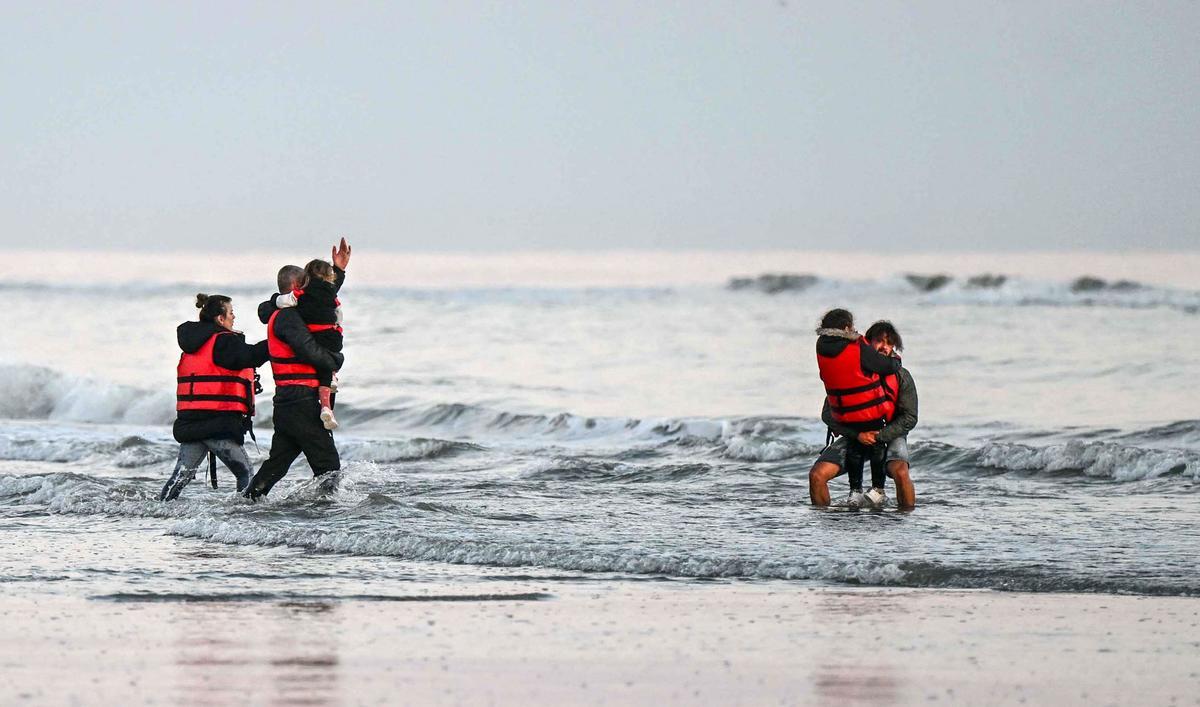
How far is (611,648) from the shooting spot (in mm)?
6984

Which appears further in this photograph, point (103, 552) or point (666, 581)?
point (103, 552)

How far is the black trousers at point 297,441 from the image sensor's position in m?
11.4

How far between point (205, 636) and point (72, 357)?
26.4 m

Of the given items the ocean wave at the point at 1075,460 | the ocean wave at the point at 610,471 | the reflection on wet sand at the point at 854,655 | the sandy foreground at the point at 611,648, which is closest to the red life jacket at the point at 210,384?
the ocean wave at the point at 610,471

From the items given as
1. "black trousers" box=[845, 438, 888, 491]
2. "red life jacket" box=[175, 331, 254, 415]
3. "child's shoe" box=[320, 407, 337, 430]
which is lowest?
"black trousers" box=[845, 438, 888, 491]

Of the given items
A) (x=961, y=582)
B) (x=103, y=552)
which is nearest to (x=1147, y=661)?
(x=961, y=582)

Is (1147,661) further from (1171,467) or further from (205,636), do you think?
(1171,467)

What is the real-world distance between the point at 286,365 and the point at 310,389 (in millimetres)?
225

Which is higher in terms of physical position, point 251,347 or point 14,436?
point 251,347

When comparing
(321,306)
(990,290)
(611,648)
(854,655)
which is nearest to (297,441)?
(321,306)

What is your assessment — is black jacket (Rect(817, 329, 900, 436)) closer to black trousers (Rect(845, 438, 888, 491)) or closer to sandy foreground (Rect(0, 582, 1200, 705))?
black trousers (Rect(845, 438, 888, 491))

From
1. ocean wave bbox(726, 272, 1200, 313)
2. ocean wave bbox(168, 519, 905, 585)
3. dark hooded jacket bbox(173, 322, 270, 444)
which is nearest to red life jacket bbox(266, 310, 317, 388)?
dark hooded jacket bbox(173, 322, 270, 444)

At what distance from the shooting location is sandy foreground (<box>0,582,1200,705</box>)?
6121mm

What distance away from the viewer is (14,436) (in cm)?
1898
